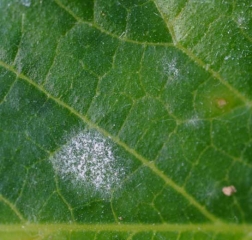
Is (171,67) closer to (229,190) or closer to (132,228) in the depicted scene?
(229,190)

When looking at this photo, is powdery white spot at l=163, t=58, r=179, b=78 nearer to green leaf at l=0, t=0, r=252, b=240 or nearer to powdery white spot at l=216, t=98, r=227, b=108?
green leaf at l=0, t=0, r=252, b=240

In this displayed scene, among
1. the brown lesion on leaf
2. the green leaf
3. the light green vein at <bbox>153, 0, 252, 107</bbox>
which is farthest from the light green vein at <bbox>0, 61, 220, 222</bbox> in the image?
the light green vein at <bbox>153, 0, 252, 107</bbox>

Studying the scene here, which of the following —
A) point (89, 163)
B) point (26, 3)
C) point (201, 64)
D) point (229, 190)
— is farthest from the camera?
point (26, 3)

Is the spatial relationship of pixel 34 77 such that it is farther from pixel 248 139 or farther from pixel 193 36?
pixel 248 139

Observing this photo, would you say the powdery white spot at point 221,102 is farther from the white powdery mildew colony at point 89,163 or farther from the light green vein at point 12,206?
the light green vein at point 12,206

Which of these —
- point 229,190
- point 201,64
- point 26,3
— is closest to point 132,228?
point 229,190

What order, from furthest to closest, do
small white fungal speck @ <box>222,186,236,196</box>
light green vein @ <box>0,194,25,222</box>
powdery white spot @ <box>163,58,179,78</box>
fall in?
1. light green vein @ <box>0,194,25,222</box>
2. powdery white spot @ <box>163,58,179,78</box>
3. small white fungal speck @ <box>222,186,236,196</box>

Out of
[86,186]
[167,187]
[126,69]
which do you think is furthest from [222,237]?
[126,69]
